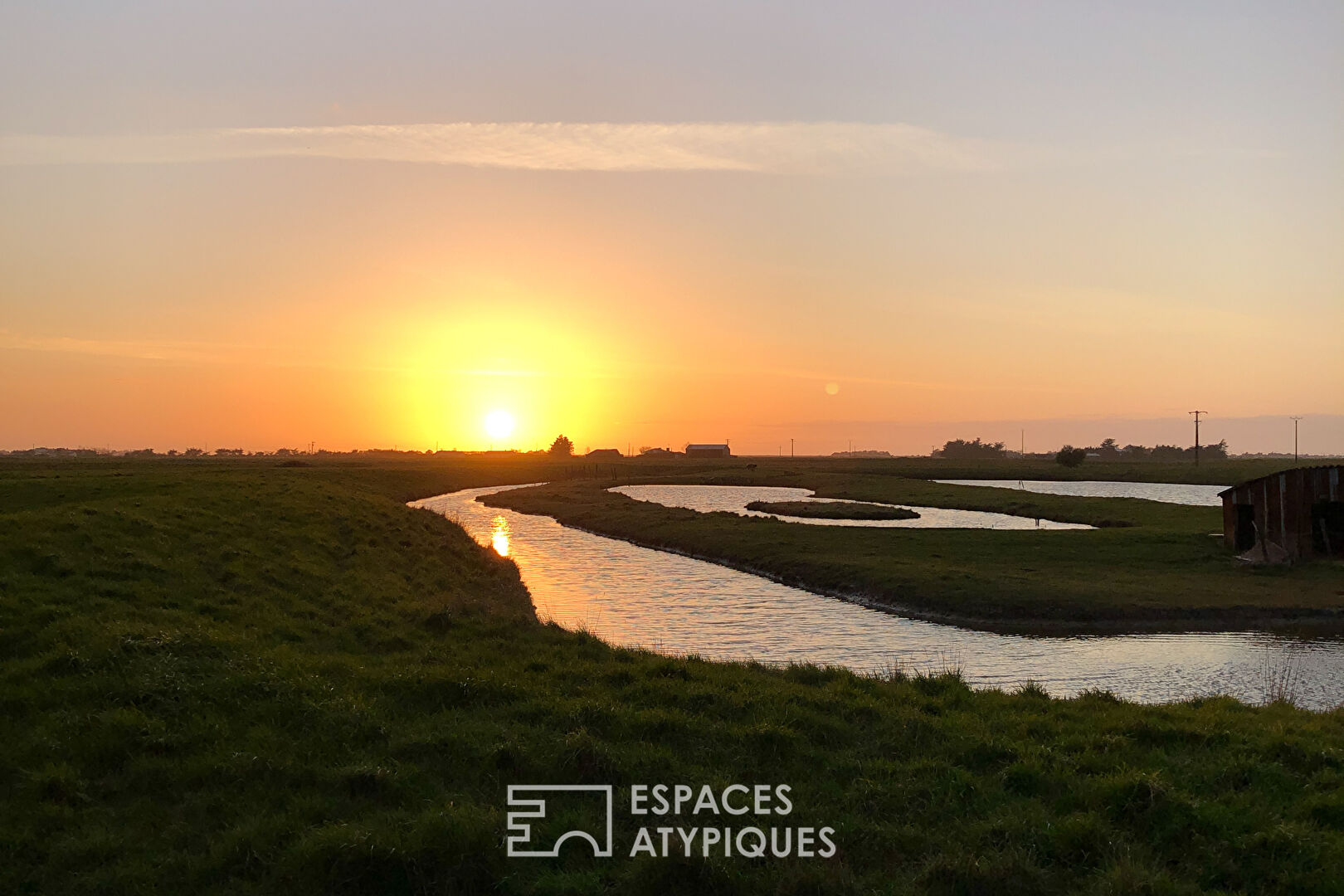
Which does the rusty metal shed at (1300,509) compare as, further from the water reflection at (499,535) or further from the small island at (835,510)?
the water reflection at (499,535)

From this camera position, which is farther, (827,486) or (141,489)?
(827,486)

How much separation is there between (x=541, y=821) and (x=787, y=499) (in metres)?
97.3

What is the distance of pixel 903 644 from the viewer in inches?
1262

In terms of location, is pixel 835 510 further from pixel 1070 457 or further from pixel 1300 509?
pixel 1070 457

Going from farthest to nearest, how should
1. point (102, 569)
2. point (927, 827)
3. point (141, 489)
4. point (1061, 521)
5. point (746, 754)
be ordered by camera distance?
point (1061, 521) < point (141, 489) < point (102, 569) < point (746, 754) < point (927, 827)

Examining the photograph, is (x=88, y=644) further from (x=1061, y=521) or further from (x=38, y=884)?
(x=1061, y=521)

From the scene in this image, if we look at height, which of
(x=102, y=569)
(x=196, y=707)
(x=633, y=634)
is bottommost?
(x=633, y=634)

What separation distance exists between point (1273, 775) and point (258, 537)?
3019 centimetres

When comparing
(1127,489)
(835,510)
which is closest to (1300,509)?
(835,510)

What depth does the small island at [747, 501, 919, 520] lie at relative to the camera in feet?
270

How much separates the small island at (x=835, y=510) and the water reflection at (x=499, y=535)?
2602 cm

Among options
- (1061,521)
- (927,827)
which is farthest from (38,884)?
(1061,521)

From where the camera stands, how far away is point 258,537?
32.4 metres

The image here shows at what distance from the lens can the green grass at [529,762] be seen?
1159 cm
